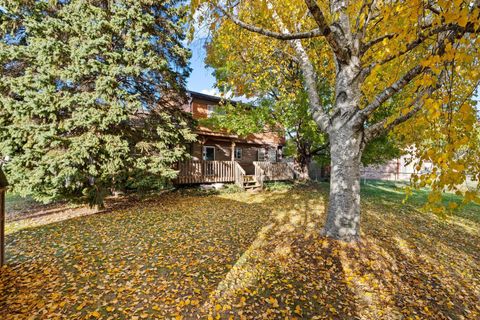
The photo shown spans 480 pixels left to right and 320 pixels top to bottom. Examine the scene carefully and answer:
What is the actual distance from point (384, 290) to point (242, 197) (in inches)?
325

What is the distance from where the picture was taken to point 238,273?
4023 millimetres

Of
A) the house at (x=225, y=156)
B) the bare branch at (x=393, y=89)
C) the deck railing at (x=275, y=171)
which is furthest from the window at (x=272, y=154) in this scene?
the bare branch at (x=393, y=89)

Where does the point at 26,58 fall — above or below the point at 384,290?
above

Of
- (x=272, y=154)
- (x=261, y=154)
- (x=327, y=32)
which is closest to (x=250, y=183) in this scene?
(x=261, y=154)

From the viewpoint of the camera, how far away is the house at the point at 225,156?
12930 mm

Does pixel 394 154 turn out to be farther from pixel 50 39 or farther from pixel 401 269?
pixel 50 39

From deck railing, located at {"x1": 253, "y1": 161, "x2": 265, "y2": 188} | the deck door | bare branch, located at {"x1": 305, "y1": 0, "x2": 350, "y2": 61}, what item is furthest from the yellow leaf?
deck railing, located at {"x1": 253, "y1": 161, "x2": 265, "y2": 188}

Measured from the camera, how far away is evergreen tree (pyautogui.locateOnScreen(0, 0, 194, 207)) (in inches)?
281

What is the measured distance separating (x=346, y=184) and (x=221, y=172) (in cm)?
979

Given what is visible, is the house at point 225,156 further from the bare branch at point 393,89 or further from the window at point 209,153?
the bare branch at point 393,89

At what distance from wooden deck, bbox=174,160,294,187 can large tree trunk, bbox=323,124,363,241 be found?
8641 mm

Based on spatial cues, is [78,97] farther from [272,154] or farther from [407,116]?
[272,154]

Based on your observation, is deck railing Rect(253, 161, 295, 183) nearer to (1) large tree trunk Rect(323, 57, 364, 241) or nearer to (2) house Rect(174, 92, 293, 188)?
(2) house Rect(174, 92, 293, 188)

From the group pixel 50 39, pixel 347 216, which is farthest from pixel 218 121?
pixel 347 216
